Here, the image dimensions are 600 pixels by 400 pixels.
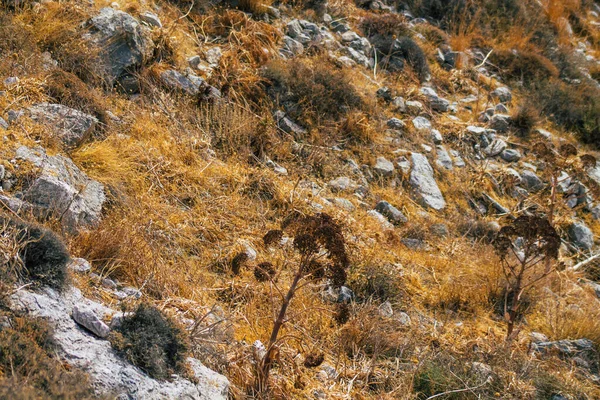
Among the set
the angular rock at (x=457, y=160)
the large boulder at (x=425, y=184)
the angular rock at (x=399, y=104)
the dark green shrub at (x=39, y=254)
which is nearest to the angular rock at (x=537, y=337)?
the large boulder at (x=425, y=184)

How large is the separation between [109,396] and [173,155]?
353 cm

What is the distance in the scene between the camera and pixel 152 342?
2.84m

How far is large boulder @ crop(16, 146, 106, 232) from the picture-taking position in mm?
3910

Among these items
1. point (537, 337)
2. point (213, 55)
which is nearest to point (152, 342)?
point (537, 337)

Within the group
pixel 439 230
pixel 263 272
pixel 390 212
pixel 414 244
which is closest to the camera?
pixel 263 272

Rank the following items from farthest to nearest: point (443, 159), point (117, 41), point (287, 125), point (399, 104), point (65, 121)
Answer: point (399, 104)
point (443, 159)
point (287, 125)
point (117, 41)
point (65, 121)

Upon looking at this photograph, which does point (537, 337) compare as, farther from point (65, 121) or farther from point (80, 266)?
point (65, 121)

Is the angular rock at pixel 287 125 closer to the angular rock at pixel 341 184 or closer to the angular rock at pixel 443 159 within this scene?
the angular rock at pixel 341 184

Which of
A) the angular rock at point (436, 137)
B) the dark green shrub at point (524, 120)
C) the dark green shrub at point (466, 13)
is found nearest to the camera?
the angular rock at point (436, 137)

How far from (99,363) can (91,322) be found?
260 mm

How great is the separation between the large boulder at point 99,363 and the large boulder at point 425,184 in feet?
Answer: 14.4

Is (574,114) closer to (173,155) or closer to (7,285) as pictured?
Result: (173,155)

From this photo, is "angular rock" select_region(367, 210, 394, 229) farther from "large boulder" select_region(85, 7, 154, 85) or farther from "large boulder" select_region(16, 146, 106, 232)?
"large boulder" select_region(85, 7, 154, 85)

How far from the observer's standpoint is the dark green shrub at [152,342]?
2.75 meters
